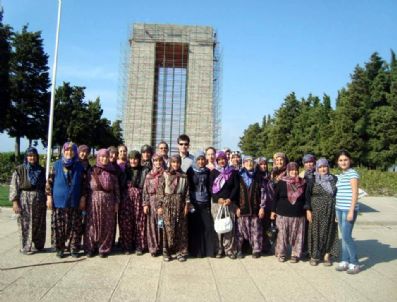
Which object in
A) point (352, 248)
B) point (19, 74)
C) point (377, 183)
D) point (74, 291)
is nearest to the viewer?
point (74, 291)

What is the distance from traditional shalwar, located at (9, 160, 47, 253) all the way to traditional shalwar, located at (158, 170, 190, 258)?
5.20ft

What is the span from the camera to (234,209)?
5.12 m

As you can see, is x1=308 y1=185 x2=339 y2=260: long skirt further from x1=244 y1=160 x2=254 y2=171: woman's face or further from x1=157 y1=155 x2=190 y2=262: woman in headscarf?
x1=157 y1=155 x2=190 y2=262: woman in headscarf

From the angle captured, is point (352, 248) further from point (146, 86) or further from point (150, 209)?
point (146, 86)

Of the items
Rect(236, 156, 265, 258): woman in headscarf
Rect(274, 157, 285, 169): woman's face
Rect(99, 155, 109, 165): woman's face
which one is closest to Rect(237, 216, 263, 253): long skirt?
Rect(236, 156, 265, 258): woman in headscarf

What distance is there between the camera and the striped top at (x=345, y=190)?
4574 millimetres

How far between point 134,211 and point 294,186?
7.07 ft

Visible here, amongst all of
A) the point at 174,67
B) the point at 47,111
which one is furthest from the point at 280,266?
the point at 47,111

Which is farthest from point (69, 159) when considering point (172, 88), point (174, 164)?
point (172, 88)

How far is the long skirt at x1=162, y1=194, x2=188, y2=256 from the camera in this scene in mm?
4789

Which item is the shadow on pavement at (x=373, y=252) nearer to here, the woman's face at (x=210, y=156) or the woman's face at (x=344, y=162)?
the woman's face at (x=344, y=162)

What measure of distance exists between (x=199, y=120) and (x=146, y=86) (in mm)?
3457

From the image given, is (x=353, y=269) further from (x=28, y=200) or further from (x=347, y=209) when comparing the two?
(x=28, y=200)

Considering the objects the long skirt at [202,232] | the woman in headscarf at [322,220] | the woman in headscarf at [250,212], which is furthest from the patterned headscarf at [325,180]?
the long skirt at [202,232]
